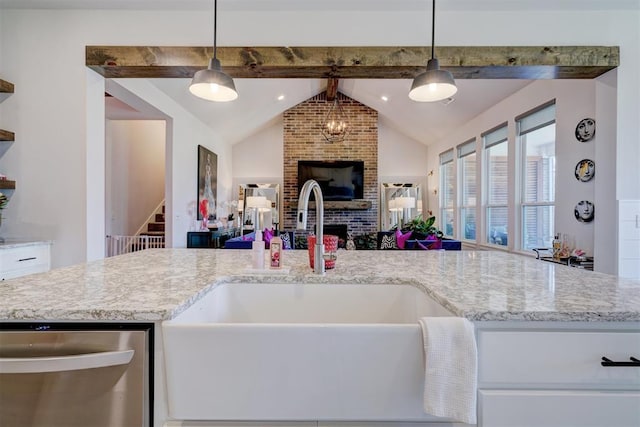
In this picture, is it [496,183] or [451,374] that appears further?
[496,183]

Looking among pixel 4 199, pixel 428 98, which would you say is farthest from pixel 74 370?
pixel 4 199

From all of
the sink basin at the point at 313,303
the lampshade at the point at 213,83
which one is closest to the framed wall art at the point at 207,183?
the lampshade at the point at 213,83

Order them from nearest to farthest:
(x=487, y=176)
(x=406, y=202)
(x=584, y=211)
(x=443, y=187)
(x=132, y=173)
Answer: (x=584, y=211) → (x=487, y=176) → (x=132, y=173) → (x=406, y=202) → (x=443, y=187)

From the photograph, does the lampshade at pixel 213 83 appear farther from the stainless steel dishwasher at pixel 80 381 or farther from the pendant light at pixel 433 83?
the stainless steel dishwasher at pixel 80 381

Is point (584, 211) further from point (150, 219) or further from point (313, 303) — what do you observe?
point (150, 219)

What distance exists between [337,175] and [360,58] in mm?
4742

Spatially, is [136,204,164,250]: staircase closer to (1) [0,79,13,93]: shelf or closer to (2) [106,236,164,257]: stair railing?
(2) [106,236,164,257]: stair railing

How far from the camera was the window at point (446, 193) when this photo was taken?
22.0 feet

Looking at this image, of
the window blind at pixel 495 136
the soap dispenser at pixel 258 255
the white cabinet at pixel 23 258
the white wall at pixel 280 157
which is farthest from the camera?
the white wall at pixel 280 157

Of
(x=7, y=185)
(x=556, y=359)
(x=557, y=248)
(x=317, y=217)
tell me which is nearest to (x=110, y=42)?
(x=7, y=185)

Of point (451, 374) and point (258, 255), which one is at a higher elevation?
point (258, 255)

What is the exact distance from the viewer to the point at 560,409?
0.74 meters

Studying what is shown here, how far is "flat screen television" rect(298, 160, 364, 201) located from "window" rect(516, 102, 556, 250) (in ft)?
11.8

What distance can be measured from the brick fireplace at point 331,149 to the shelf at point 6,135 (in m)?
5.23
